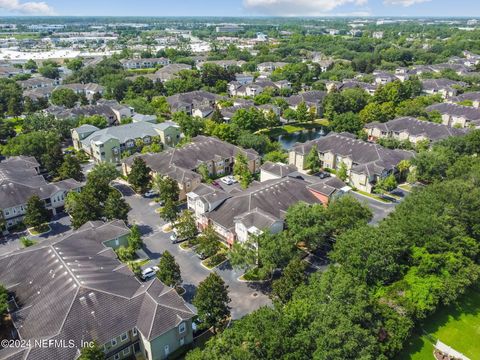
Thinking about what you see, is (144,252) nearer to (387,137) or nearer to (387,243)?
(387,243)

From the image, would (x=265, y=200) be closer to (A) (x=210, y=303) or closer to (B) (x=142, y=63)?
(A) (x=210, y=303)

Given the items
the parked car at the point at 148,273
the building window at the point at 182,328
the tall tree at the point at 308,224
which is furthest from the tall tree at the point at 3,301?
the tall tree at the point at 308,224

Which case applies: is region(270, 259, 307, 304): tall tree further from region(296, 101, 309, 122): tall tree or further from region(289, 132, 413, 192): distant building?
region(296, 101, 309, 122): tall tree

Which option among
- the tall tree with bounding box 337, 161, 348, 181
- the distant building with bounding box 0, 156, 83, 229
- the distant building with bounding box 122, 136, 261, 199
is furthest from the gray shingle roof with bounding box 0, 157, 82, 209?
the tall tree with bounding box 337, 161, 348, 181

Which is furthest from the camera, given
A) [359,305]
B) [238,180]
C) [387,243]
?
[238,180]

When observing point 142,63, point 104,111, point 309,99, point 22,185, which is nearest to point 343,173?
point 309,99

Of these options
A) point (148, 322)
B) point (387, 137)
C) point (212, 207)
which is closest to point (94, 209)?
point (212, 207)
